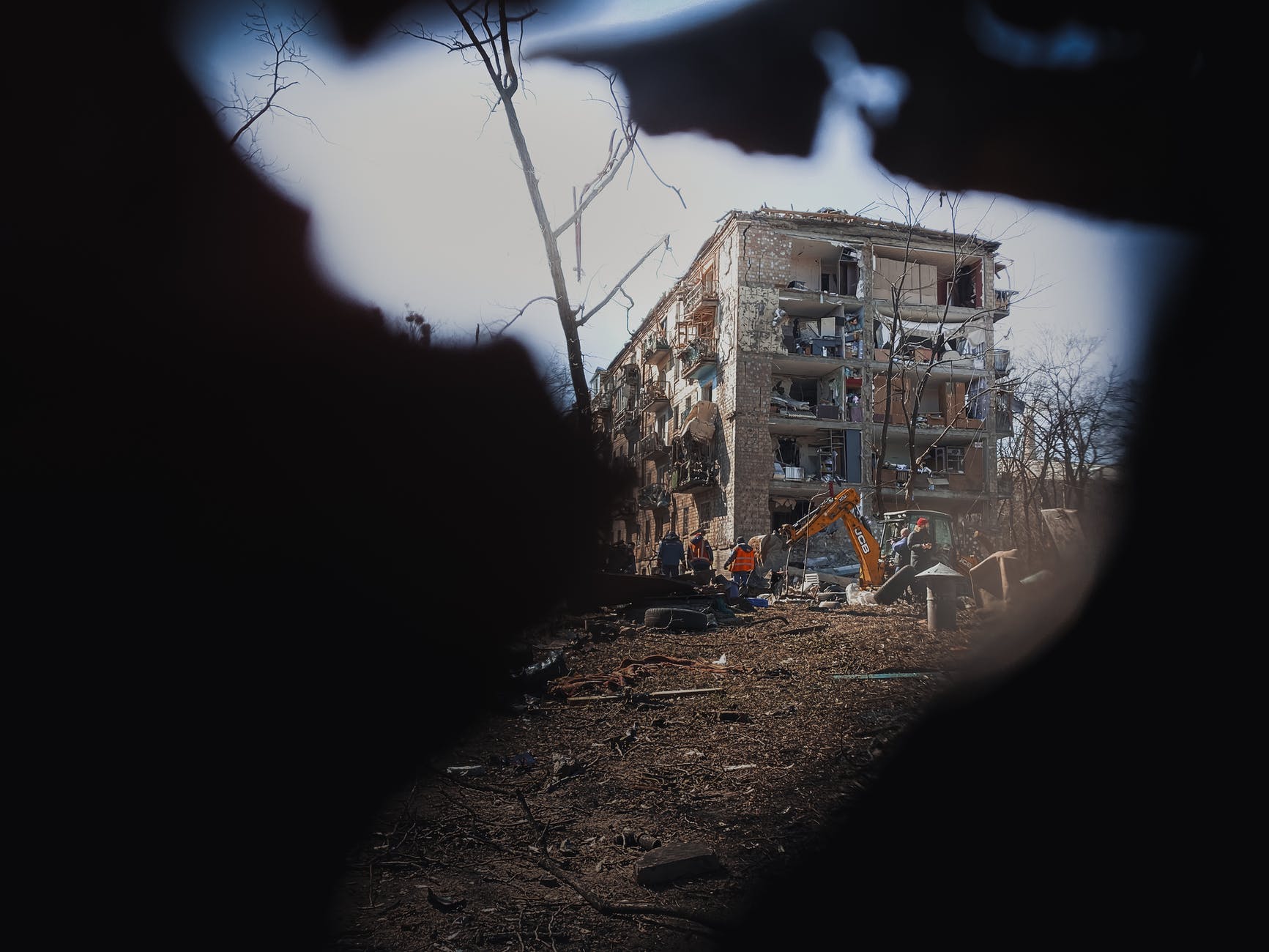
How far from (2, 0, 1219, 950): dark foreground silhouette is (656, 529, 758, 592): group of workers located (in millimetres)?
6668

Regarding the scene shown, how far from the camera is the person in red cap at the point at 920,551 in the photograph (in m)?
9.30

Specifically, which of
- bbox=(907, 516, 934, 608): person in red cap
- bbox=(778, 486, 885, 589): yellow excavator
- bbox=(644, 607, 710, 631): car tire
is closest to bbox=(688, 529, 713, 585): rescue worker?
bbox=(778, 486, 885, 589): yellow excavator

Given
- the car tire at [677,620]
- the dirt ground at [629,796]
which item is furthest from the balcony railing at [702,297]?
the dirt ground at [629,796]

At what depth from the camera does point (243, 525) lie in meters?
5.12

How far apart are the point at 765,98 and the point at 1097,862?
2.51m

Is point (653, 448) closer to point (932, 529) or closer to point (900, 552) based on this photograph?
point (932, 529)

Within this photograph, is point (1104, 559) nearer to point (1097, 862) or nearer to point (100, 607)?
point (1097, 862)

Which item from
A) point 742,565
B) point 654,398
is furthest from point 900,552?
point 654,398

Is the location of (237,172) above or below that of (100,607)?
above

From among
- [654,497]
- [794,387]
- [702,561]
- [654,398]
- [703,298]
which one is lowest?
[702,561]

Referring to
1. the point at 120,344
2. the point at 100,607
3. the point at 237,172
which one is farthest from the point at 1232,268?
the point at 237,172

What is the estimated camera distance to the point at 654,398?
80.7ft

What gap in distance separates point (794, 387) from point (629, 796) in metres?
21.6

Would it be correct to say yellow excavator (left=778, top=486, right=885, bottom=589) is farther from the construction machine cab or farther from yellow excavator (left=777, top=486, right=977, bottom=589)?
the construction machine cab
